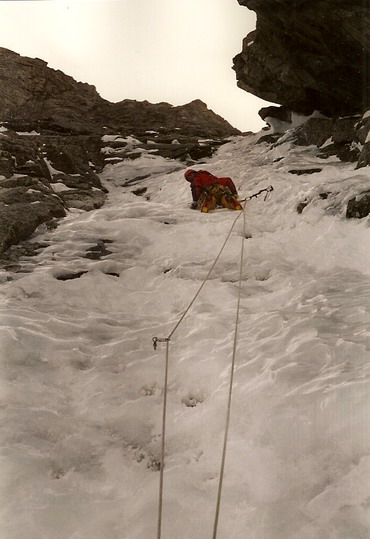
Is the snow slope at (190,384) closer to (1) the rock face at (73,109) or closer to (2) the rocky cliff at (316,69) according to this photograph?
(2) the rocky cliff at (316,69)

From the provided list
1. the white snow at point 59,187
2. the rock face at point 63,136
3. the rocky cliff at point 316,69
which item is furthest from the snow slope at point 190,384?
the rocky cliff at point 316,69

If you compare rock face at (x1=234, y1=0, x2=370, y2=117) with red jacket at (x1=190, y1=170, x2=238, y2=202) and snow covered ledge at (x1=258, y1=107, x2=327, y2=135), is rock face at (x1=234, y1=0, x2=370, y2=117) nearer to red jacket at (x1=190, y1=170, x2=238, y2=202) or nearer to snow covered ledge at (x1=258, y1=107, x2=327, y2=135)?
snow covered ledge at (x1=258, y1=107, x2=327, y2=135)

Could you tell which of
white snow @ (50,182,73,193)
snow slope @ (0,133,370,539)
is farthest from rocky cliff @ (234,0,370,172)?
white snow @ (50,182,73,193)

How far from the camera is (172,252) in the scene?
6.58 meters

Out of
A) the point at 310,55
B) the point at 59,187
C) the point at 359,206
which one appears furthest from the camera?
the point at 310,55

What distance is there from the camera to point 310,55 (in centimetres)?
1117

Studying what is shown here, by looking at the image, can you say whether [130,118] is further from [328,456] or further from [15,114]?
[328,456]

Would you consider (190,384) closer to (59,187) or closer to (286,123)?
(59,187)

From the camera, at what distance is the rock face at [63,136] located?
812cm

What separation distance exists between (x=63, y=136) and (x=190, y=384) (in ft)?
46.0

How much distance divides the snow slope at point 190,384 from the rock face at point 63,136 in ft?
4.55

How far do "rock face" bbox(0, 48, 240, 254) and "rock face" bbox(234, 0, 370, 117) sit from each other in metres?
3.18

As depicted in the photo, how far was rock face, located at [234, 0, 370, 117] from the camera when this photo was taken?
9.45 m

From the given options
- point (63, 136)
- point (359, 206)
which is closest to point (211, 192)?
point (359, 206)
